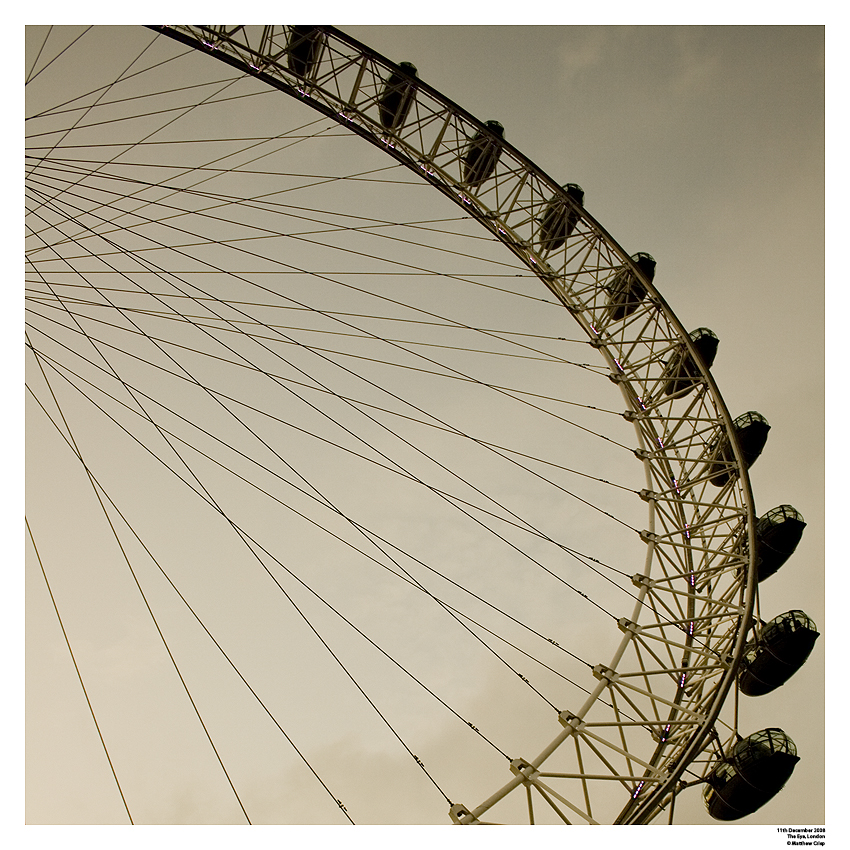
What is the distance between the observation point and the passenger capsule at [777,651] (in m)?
11.3

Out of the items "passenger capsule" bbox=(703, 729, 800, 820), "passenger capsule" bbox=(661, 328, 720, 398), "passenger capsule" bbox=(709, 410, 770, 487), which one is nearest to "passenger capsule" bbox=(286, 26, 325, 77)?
"passenger capsule" bbox=(661, 328, 720, 398)

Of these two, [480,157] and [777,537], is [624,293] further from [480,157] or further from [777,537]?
[777,537]

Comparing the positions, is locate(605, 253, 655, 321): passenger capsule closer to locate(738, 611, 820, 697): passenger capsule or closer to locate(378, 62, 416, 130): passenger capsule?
locate(378, 62, 416, 130): passenger capsule

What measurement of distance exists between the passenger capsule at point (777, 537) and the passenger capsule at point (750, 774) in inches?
117

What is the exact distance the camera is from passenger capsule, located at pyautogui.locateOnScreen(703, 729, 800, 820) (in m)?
10.1

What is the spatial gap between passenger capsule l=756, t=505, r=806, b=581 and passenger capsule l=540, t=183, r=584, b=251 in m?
6.66

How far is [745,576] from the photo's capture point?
11.7 meters

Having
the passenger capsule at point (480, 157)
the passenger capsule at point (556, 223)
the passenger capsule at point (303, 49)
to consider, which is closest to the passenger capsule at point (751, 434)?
the passenger capsule at point (556, 223)

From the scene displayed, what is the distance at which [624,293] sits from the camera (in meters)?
14.5

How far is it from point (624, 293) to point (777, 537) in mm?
5358

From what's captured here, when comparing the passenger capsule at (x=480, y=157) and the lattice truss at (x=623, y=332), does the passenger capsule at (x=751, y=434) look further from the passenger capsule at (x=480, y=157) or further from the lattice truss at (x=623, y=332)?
the passenger capsule at (x=480, y=157)

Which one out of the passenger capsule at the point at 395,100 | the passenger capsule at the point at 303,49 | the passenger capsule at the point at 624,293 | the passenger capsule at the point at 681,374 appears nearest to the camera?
the passenger capsule at the point at 681,374

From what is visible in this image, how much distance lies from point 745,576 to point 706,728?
270cm
